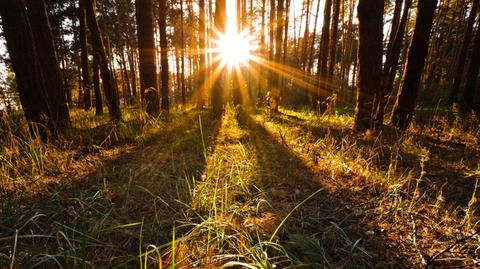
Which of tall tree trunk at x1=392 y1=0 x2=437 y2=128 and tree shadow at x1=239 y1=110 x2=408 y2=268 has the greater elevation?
tall tree trunk at x1=392 y1=0 x2=437 y2=128

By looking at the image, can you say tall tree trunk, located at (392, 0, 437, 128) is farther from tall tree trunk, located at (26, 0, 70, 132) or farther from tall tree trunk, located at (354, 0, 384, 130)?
tall tree trunk, located at (26, 0, 70, 132)

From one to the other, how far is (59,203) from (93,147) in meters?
2.02

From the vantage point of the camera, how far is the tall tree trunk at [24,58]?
3.55 m

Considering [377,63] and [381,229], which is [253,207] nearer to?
[381,229]

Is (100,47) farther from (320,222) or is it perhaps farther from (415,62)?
(415,62)

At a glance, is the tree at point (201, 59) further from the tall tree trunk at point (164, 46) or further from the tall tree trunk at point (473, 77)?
the tall tree trunk at point (473, 77)

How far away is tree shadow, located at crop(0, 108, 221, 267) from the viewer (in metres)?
1.40

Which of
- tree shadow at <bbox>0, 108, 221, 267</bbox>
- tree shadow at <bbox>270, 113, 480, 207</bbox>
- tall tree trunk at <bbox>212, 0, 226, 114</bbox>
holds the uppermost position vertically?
tall tree trunk at <bbox>212, 0, 226, 114</bbox>

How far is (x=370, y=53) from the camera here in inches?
205

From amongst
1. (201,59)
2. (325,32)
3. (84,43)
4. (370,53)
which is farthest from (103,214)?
(325,32)

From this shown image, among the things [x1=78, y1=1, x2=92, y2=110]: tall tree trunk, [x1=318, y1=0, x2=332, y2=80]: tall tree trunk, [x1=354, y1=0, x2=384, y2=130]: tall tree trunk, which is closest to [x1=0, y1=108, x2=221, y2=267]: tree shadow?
[x1=354, y1=0, x2=384, y2=130]: tall tree trunk

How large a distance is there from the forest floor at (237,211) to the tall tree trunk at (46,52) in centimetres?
203

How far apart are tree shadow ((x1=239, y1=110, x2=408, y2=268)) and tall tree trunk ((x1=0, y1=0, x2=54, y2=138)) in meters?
3.33

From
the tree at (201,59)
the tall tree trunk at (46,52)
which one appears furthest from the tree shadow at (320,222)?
the tree at (201,59)
